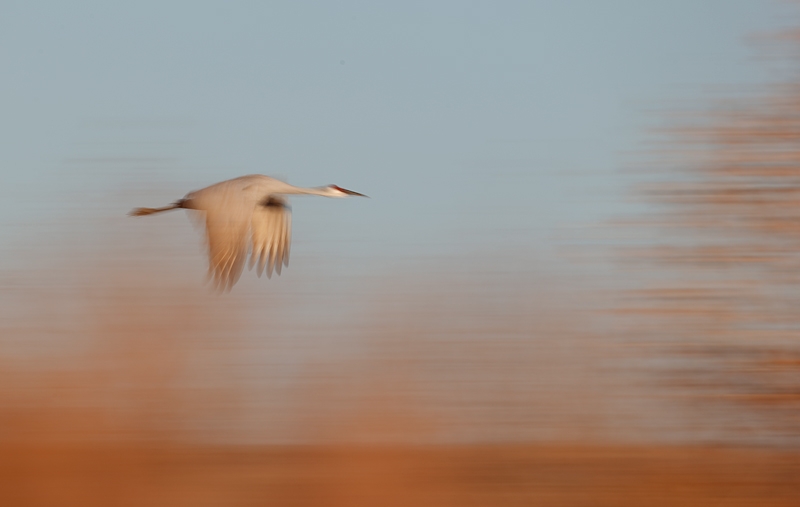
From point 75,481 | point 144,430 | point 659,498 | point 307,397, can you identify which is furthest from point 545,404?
point 75,481

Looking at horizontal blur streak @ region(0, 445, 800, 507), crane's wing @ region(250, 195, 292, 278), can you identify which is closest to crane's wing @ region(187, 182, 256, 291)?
crane's wing @ region(250, 195, 292, 278)

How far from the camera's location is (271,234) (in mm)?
4160

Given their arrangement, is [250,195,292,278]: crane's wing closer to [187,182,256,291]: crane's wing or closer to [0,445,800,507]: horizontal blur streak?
[187,182,256,291]: crane's wing

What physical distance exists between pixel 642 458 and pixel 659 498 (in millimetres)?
178

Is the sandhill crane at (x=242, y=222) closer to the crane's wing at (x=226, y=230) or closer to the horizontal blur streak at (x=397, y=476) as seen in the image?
the crane's wing at (x=226, y=230)

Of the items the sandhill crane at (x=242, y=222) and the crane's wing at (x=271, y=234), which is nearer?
the sandhill crane at (x=242, y=222)

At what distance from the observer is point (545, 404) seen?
4.24 meters

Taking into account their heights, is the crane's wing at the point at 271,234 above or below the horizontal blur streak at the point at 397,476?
above

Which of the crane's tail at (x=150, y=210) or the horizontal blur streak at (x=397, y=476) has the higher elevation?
the crane's tail at (x=150, y=210)

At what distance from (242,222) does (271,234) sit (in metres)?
0.39

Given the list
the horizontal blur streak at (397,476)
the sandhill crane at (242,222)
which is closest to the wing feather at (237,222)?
the sandhill crane at (242,222)

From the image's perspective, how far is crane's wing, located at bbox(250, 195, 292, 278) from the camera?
412 cm

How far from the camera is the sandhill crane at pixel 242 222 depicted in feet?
12.2

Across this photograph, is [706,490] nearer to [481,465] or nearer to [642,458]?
[642,458]
